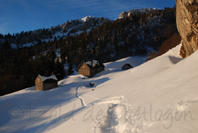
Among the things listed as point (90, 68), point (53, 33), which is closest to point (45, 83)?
point (90, 68)

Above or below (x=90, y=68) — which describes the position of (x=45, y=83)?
below

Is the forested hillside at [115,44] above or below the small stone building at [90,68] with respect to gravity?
above

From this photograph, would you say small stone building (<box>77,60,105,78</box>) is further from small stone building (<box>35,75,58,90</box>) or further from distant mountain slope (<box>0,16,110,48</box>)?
distant mountain slope (<box>0,16,110,48</box>)

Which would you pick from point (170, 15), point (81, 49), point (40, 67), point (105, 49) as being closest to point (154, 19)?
point (170, 15)

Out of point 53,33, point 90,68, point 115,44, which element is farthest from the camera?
point 53,33

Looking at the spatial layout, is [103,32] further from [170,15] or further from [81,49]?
[170,15]

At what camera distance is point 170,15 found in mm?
100312

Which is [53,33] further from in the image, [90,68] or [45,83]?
[45,83]

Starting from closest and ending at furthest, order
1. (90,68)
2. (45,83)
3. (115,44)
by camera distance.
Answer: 1. (45,83)
2. (90,68)
3. (115,44)

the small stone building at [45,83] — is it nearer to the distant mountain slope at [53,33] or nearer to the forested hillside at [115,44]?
the forested hillside at [115,44]

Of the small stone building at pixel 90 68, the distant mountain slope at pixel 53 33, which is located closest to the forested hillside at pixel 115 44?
the small stone building at pixel 90 68

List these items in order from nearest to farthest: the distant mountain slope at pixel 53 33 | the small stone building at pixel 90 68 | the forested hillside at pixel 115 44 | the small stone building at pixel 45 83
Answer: the small stone building at pixel 45 83 → the small stone building at pixel 90 68 → the forested hillside at pixel 115 44 → the distant mountain slope at pixel 53 33

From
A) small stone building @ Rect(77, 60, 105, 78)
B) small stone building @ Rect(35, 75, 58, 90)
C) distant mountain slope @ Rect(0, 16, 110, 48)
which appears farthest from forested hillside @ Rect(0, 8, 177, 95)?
distant mountain slope @ Rect(0, 16, 110, 48)

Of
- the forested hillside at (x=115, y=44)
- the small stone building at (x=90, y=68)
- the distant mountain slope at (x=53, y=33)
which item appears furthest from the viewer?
the distant mountain slope at (x=53, y=33)
